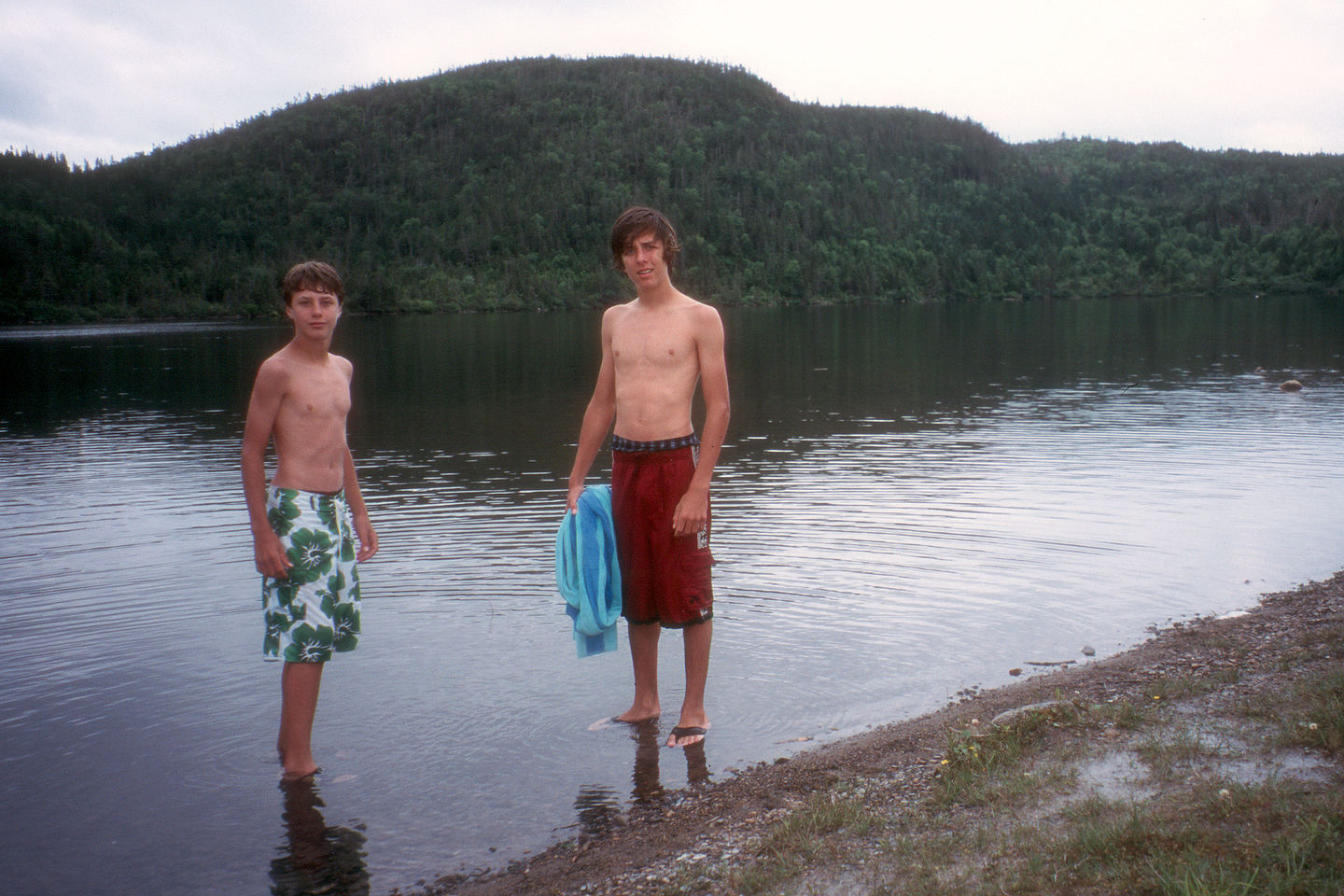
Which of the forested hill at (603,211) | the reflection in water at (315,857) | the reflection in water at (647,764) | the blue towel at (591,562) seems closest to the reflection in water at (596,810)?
the reflection in water at (647,764)

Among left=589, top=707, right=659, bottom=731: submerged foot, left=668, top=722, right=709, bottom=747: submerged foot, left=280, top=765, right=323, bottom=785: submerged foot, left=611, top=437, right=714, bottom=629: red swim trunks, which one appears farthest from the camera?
left=589, top=707, right=659, bottom=731: submerged foot

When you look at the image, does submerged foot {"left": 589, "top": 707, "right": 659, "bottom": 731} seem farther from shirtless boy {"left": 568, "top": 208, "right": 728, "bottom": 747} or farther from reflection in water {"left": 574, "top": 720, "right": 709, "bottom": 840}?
shirtless boy {"left": 568, "top": 208, "right": 728, "bottom": 747}

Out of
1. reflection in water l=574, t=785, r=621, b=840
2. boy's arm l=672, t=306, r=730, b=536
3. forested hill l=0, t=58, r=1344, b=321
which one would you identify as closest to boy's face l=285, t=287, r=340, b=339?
boy's arm l=672, t=306, r=730, b=536

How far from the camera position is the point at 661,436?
4973 millimetres

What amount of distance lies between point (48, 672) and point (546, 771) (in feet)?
10.4

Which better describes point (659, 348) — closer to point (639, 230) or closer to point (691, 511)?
point (639, 230)

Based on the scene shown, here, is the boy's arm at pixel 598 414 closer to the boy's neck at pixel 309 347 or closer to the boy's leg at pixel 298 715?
the boy's neck at pixel 309 347

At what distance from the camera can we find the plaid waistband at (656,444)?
4.96 meters

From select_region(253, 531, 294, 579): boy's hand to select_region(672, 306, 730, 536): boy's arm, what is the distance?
5.21 ft

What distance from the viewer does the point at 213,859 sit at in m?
4.29

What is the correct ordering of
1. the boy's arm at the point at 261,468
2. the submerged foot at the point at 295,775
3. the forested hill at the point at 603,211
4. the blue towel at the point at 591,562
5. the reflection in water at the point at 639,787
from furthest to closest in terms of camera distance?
the forested hill at the point at 603,211 → the blue towel at the point at 591,562 → the submerged foot at the point at 295,775 → the reflection in water at the point at 639,787 → the boy's arm at the point at 261,468

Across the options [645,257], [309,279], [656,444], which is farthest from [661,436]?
[309,279]

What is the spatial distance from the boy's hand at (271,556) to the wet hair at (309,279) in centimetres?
98

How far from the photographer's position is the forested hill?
138m
